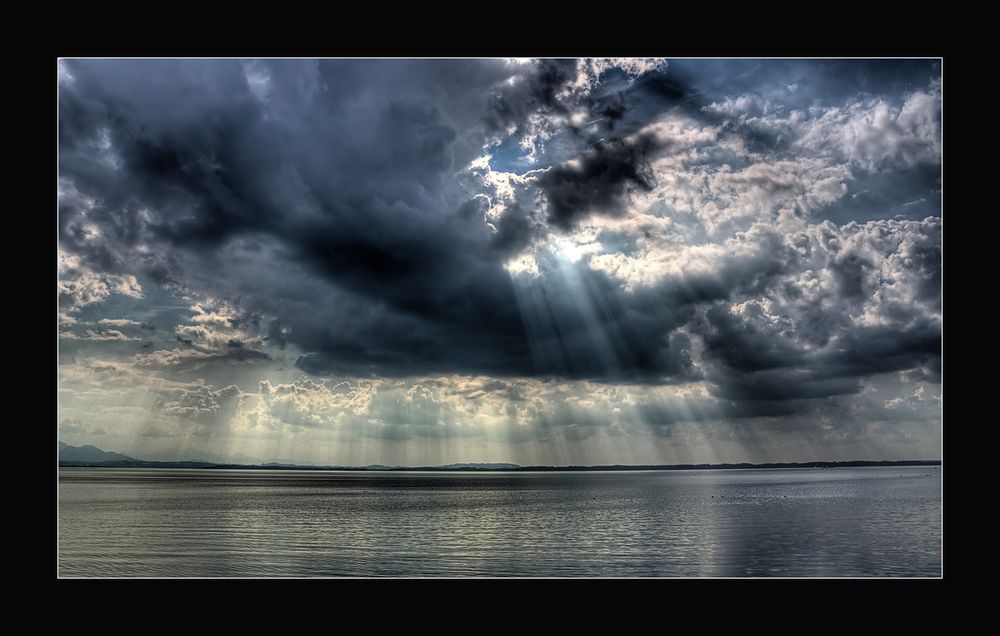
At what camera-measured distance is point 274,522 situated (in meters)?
58.8

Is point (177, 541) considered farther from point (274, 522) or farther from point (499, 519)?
point (499, 519)

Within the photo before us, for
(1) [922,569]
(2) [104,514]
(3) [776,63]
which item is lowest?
(2) [104,514]

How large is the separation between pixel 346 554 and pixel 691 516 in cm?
3143

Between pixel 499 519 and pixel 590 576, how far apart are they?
103 feet

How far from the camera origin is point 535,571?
3247cm

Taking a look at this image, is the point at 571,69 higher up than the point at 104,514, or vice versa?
the point at 571,69

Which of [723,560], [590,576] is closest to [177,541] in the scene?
[590,576]
